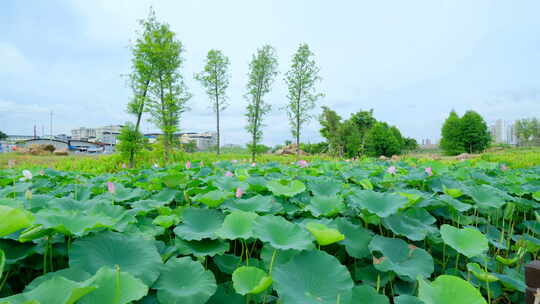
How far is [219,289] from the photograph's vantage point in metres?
0.79

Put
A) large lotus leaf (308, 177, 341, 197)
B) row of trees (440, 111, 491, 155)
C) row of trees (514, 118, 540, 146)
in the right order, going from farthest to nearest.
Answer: row of trees (514, 118, 540, 146)
row of trees (440, 111, 491, 155)
large lotus leaf (308, 177, 341, 197)

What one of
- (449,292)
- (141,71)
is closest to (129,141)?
(141,71)

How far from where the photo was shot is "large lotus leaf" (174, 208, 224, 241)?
3.10ft

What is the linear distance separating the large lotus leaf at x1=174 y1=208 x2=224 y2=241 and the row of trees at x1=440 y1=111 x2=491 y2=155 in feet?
89.8

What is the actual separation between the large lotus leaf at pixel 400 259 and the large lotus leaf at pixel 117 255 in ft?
2.11

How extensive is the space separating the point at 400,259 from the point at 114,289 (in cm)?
84

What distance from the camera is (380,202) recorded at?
119 centimetres

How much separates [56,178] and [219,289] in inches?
87.4

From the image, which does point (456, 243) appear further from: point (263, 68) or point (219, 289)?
point (263, 68)

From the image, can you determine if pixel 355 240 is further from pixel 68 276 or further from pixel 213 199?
pixel 68 276

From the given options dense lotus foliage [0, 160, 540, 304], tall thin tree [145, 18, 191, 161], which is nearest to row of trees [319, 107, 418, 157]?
tall thin tree [145, 18, 191, 161]

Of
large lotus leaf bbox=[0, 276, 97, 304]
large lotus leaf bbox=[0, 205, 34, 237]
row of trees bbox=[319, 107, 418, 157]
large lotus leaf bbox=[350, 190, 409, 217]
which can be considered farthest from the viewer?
row of trees bbox=[319, 107, 418, 157]

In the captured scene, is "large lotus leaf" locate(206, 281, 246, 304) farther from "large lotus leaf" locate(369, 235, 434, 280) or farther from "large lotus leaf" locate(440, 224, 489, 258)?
"large lotus leaf" locate(440, 224, 489, 258)

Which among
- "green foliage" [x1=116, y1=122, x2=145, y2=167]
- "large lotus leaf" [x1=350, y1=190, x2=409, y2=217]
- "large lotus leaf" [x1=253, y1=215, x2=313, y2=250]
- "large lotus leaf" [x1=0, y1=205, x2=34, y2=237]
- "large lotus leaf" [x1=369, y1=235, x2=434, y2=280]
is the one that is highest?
"green foliage" [x1=116, y1=122, x2=145, y2=167]
